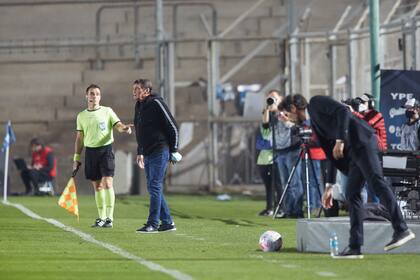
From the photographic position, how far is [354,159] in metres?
13.7

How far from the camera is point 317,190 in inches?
892

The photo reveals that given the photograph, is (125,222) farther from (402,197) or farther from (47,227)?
(402,197)

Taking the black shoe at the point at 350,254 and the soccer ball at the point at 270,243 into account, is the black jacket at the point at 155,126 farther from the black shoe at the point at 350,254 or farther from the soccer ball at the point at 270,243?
the black shoe at the point at 350,254

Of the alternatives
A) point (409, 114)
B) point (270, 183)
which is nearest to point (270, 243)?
point (409, 114)

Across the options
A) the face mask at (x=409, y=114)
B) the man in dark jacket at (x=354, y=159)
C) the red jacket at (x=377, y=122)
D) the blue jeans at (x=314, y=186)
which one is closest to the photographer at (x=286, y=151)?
the blue jeans at (x=314, y=186)

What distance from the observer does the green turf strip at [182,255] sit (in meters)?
12.2

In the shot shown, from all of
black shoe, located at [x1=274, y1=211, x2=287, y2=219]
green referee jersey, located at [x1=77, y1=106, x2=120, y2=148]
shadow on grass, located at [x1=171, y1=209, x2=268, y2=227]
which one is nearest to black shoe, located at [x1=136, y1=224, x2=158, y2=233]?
green referee jersey, located at [x1=77, y1=106, x2=120, y2=148]

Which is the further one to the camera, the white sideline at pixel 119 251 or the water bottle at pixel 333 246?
the water bottle at pixel 333 246

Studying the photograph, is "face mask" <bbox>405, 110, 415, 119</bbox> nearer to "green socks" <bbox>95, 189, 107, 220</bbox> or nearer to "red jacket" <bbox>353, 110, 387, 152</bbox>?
"red jacket" <bbox>353, 110, 387, 152</bbox>

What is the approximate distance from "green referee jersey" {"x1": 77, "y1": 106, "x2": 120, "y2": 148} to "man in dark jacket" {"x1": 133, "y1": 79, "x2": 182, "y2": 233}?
1.07m

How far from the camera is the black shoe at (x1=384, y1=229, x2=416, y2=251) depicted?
13578 millimetres

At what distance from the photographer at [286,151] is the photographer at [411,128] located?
1932 mm

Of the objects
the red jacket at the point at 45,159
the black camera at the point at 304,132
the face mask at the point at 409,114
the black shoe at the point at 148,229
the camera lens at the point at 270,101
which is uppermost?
the camera lens at the point at 270,101

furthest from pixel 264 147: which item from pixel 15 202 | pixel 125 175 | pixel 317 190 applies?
pixel 125 175
